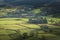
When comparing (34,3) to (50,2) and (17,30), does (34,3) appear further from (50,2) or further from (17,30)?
(17,30)

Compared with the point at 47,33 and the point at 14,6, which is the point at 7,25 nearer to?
the point at 14,6

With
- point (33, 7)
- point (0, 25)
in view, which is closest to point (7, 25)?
point (0, 25)

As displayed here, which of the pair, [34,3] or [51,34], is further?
[34,3]

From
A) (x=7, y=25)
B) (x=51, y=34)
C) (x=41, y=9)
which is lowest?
(x=51, y=34)

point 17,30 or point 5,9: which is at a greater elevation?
Answer: point 5,9

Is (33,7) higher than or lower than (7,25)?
higher

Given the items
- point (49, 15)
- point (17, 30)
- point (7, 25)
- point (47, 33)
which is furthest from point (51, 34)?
point (7, 25)
